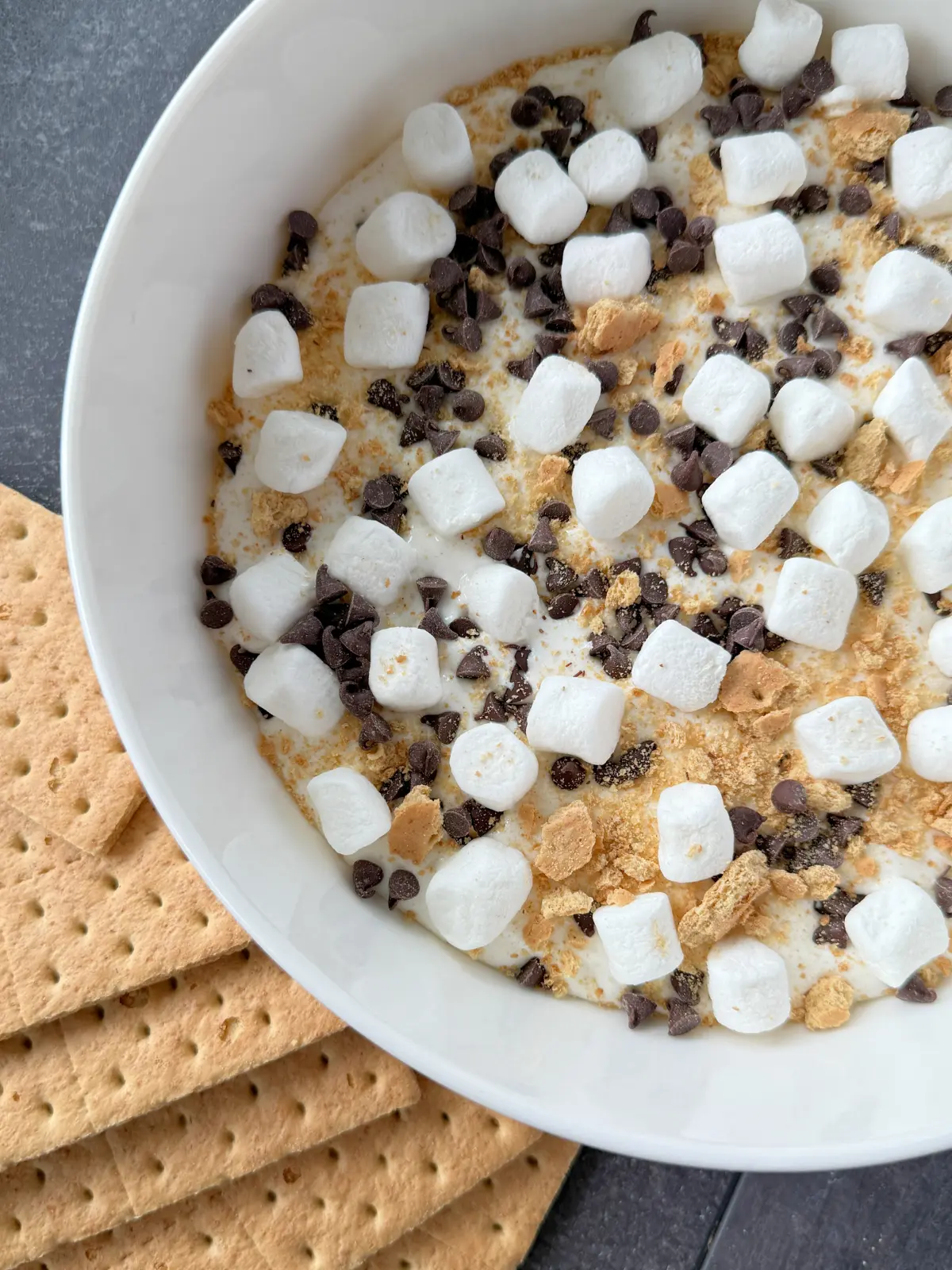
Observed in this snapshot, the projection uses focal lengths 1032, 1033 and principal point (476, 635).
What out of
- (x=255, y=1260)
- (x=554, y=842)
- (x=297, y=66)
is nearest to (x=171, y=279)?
(x=297, y=66)

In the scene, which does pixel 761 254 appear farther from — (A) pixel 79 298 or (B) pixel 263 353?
(A) pixel 79 298

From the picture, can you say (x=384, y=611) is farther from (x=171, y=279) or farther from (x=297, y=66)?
(x=297, y=66)

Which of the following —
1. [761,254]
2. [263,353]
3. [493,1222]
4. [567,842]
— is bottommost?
[493,1222]

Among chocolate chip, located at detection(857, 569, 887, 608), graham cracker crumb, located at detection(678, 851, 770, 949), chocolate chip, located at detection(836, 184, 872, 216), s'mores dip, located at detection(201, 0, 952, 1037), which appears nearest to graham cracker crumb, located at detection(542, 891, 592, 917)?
s'mores dip, located at detection(201, 0, 952, 1037)

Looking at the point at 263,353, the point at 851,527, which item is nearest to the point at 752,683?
the point at 851,527

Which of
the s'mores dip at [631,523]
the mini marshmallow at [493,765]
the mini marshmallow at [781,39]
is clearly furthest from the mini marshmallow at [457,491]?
the mini marshmallow at [781,39]

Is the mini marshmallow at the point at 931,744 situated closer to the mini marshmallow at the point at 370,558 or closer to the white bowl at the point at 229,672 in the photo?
the white bowl at the point at 229,672

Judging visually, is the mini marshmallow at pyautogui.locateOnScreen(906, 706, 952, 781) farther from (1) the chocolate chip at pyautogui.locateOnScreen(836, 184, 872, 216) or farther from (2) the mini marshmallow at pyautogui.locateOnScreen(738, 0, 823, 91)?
(2) the mini marshmallow at pyautogui.locateOnScreen(738, 0, 823, 91)

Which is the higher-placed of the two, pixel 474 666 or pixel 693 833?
pixel 474 666
